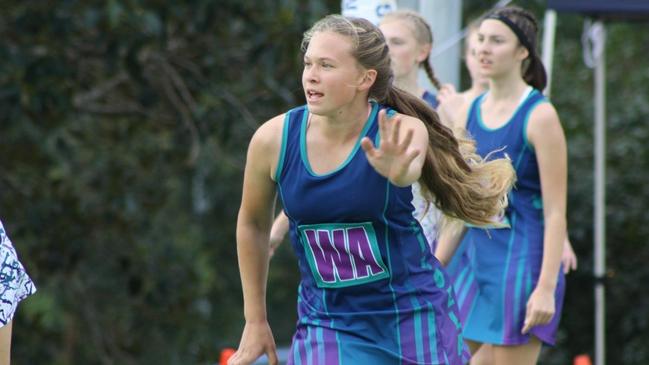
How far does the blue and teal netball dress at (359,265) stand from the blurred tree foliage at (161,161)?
360cm

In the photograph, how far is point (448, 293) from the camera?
371cm

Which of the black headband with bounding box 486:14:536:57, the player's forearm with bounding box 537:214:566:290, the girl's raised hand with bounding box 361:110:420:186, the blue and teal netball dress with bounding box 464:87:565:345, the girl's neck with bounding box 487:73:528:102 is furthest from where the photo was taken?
the black headband with bounding box 486:14:536:57

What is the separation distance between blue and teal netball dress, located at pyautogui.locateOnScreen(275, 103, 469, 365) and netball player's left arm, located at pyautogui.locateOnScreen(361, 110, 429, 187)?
0.12 m

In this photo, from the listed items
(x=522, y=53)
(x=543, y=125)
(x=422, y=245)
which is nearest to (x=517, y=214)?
(x=543, y=125)

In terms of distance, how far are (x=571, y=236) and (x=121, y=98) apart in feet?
12.3

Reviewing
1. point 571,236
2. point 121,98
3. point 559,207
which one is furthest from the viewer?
point 121,98

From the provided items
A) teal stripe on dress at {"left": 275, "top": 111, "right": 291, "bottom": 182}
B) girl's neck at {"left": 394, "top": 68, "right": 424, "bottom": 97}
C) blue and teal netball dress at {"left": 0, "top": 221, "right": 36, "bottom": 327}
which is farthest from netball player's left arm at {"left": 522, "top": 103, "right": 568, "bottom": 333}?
blue and teal netball dress at {"left": 0, "top": 221, "right": 36, "bottom": 327}

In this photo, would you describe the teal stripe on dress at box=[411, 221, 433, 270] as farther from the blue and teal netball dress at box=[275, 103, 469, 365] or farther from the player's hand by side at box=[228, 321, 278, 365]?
the player's hand by side at box=[228, 321, 278, 365]

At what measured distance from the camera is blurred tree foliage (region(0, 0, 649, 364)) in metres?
8.00

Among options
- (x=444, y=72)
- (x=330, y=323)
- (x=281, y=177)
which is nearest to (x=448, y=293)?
(x=330, y=323)

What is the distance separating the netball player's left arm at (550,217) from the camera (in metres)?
4.60

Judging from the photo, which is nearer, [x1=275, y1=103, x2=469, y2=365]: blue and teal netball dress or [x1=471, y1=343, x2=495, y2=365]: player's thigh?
[x1=275, y1=103, x2=469, y2=365]: blue and teal netball dress

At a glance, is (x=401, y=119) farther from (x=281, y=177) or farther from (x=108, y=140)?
(x=108, y=140)

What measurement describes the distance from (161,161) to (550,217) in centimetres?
602
